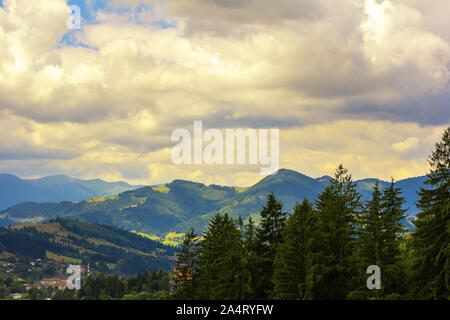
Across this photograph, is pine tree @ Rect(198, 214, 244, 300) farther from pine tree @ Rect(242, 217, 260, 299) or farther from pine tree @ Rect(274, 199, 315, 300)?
pine tree @ Rect(274, 199, 315, 300)

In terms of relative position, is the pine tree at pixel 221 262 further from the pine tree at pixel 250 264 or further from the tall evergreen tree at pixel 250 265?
the tall evergreen tree at pixel 250 265

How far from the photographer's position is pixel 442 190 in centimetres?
5009

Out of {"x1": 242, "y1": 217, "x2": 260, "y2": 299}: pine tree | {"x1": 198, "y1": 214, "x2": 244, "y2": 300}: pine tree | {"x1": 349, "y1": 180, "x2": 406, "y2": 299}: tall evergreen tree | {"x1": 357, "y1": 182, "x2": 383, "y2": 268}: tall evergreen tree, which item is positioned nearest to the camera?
{"x1": 349, "y1": 180, "x2": 406, "y2": 299}: tall evergreen tree

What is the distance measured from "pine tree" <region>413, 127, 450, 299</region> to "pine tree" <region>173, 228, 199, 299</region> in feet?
120

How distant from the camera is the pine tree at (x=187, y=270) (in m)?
76.1

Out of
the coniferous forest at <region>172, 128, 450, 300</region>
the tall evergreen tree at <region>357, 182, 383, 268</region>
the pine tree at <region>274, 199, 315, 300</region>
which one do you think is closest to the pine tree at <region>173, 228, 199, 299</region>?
the coniferous forest at <region>172, 128, 450, 300</region>

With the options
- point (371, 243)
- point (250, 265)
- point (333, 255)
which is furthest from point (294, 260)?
point (371, 243)

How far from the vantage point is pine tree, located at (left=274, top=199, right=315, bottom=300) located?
58.4 meters

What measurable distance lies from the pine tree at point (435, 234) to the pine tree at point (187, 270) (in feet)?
120

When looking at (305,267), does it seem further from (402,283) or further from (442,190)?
(442,190)
